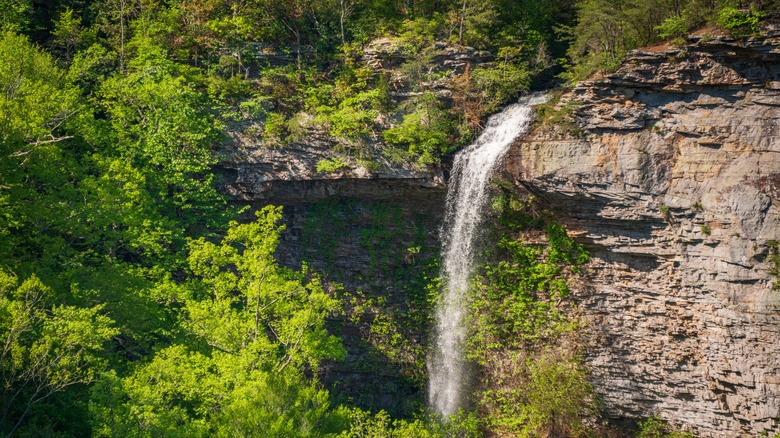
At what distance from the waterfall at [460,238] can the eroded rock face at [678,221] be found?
1.25m

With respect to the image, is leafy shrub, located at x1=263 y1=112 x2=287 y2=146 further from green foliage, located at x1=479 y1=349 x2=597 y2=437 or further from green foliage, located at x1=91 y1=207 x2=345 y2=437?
green foliage, located at x1=479 y1=349 x2=597 y2=437

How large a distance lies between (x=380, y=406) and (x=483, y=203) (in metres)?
8.46

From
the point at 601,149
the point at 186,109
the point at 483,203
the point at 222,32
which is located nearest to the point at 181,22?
the point at 222,32

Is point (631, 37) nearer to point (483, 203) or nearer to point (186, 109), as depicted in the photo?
point (483, 203)

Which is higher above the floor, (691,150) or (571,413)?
(691,150)

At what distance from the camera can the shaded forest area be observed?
13.8 m

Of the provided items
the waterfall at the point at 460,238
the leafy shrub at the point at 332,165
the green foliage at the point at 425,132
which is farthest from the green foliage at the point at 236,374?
the green foliage at the point at 425,132

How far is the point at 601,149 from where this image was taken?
18.2 meters

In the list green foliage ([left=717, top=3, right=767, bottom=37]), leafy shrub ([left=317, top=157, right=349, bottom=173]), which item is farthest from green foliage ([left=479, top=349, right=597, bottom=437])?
green foliage ([left=717, top=3, right=767, bottom=37])

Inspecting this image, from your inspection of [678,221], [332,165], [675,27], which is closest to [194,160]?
[332,165]

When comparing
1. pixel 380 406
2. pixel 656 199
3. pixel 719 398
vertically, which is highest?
pixel 656 199

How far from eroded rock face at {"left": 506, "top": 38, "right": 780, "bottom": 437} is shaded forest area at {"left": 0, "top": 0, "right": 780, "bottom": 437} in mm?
1782

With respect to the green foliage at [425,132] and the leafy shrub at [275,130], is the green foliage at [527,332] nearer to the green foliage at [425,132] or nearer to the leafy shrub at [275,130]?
the green foliage at [425,132]

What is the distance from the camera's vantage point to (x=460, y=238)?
21.4 m
